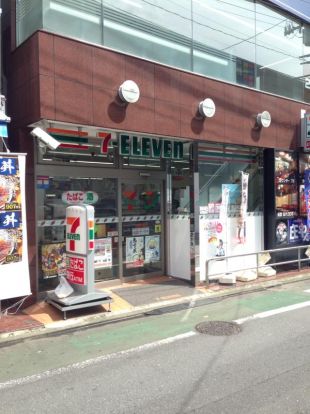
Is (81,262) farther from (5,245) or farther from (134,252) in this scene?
(134,252)

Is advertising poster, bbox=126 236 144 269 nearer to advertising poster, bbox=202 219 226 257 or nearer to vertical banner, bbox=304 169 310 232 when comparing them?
advertising poster, bbox=202 219 226 257

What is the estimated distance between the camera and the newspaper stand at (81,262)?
7.54 metres

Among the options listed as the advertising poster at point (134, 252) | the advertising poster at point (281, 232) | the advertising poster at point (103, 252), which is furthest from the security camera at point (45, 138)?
the advertising poster at point (281, 232)

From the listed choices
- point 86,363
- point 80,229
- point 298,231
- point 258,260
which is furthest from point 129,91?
point 298,231

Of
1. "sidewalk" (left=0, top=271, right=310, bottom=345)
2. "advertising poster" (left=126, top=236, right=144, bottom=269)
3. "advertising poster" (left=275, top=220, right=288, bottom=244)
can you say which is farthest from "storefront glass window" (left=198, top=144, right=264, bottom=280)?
"advertising poster" (left=126, top=236, right=144, bottom=269)

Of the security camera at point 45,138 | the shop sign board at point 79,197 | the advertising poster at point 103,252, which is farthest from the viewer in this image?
the advertising poster at point 103,252

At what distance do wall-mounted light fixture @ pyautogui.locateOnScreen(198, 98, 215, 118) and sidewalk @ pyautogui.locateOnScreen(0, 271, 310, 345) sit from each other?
3.88 m

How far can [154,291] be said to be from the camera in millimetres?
9461

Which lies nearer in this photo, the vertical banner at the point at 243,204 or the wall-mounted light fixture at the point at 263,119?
the vertical banner at the point at 243,204

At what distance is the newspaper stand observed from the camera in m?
7.54

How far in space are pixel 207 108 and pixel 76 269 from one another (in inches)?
184

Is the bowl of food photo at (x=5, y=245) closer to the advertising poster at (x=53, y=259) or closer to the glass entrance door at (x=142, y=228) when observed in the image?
the advertising poster at (x=53, y=259)

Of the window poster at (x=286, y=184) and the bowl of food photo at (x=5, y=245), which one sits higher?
the window poster at (x=286, y=184)

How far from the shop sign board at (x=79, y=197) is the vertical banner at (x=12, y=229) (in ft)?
6.34
